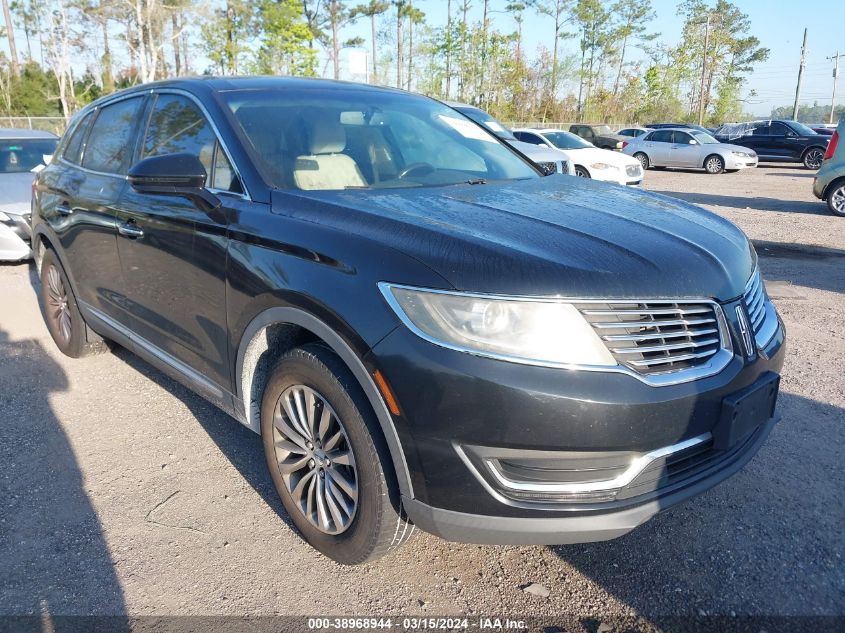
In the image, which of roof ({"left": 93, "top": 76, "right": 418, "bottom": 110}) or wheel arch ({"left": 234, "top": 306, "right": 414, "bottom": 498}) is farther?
roof ({"left": 93, "top": 76, "right": 418, "bottom": 110})

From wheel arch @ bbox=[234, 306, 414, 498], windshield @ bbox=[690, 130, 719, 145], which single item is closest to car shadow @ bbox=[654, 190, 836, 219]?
Result: windshield @ bbox=[690, 130, 719, 145]

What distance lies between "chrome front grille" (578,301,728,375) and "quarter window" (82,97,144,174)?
2.91m

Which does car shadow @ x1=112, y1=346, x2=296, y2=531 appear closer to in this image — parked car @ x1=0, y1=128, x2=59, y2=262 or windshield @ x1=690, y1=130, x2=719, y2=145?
parked car @ x1=0, y1=128, x2=59, y2=262

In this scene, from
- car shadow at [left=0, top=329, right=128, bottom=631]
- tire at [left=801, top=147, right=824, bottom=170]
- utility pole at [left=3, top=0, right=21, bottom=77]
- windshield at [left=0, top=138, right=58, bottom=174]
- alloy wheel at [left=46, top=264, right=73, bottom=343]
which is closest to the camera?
car shadow at [left=0, top=329, right=128, bottom=631]

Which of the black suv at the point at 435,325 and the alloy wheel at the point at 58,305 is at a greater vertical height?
the black suv at the point at 435,325

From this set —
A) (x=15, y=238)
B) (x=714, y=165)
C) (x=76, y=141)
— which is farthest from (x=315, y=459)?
(x=714, y=165)

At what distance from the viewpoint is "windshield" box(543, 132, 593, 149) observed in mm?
14670

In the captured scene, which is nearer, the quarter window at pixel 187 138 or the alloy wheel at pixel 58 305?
the quarter window at pixel 187 138

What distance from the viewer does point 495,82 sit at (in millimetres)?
47656

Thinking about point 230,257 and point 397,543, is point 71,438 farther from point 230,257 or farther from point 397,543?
point 397,543

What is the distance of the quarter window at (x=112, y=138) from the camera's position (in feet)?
12.0

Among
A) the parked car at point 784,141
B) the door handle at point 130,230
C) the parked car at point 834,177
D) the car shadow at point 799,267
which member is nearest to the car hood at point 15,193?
the door handle at point 130,230

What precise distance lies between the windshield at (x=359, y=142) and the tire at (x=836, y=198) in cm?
1004

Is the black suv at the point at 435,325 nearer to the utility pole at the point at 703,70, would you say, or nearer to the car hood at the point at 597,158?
the car hood at the point at 597,158
